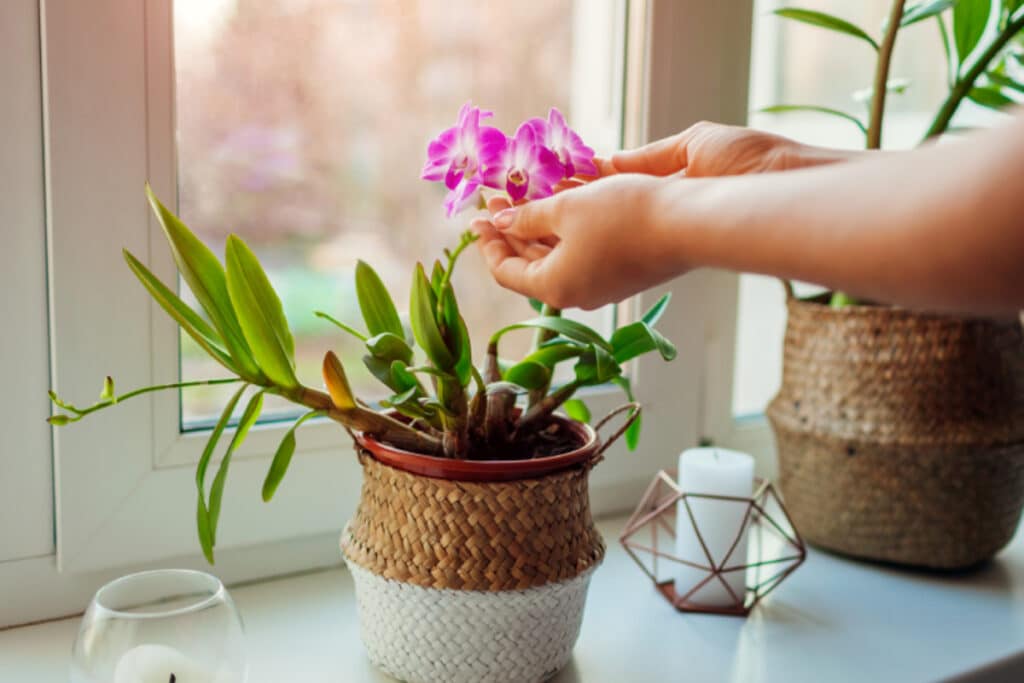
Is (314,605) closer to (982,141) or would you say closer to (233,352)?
(233,352)

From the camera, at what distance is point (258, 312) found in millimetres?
680

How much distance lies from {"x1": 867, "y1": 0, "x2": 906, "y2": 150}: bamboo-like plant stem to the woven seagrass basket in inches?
7.3

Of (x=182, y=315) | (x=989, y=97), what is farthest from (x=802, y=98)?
(x=182, y=315)

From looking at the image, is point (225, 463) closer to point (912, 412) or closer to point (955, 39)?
point (912, 412)

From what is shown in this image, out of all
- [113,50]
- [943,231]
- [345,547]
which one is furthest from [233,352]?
[943,231]

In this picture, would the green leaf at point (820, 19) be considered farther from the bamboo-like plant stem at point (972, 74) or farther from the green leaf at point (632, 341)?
the green leaf at point (632, 341)

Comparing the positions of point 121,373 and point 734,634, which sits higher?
point 121,373

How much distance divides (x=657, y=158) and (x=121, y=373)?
49cm

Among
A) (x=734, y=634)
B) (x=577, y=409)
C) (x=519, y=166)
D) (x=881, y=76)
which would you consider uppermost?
(x=881, y=76)

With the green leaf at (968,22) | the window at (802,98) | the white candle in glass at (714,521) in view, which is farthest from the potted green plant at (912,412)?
the window at (802,98)

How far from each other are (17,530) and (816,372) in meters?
0.79

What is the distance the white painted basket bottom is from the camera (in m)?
0.72

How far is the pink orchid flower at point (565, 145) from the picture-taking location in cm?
73

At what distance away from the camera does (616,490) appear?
120 cm
